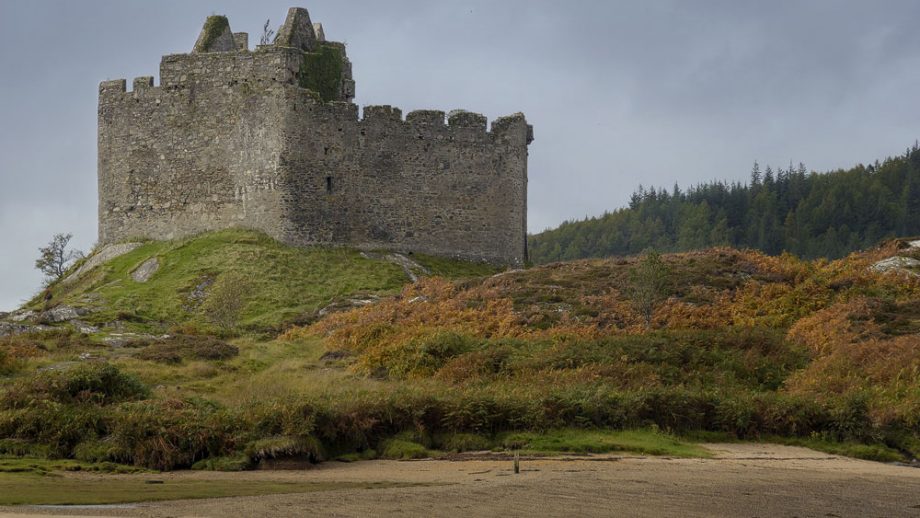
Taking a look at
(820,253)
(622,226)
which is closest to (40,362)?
(820,253)

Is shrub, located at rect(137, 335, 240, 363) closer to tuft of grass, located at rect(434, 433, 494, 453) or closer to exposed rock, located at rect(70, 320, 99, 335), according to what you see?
exposed rock, located at rect(70, 320, 99, 335)

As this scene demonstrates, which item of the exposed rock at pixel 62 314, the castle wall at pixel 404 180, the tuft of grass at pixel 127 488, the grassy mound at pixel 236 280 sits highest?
the castle wall at pixel 404 180

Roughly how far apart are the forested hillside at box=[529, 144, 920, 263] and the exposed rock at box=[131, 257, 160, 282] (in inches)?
2831

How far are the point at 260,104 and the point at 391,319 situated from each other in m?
13.5

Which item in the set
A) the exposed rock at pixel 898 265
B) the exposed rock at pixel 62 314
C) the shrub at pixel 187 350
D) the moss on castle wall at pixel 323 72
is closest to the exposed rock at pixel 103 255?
the exposed rock at pixel 62 314

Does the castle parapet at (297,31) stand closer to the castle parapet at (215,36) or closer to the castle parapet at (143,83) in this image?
the castle parapet at (215,36)

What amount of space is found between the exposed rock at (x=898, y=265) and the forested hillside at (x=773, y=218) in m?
67.3

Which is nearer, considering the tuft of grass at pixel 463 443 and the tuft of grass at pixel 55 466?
the tuft of grass at pixel 55 466

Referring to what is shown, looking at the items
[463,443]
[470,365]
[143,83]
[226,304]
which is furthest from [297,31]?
[463,443]

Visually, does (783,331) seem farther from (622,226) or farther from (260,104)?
(622,226)

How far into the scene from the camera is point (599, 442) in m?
27.4

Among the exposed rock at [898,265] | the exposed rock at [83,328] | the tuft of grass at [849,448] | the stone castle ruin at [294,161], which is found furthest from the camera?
the stone castle ruin at [294,161]

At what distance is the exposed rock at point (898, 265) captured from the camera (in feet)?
148

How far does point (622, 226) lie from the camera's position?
5551 inches
